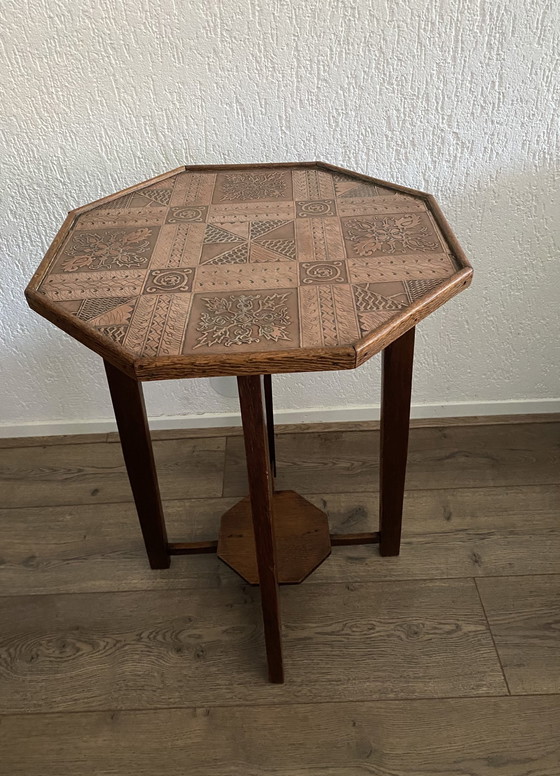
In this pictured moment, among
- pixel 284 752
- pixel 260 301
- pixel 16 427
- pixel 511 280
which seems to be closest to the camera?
pixel 260 301

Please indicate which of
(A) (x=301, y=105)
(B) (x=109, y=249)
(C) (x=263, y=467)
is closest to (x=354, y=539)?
(C) (x=263, y=467)

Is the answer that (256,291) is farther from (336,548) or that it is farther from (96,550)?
(96,550)

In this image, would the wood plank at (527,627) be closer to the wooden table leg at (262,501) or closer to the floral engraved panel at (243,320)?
the wooden table leg at (262,501)

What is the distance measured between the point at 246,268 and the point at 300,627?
84 cm

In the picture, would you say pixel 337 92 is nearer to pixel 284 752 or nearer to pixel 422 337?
pixel 422 337

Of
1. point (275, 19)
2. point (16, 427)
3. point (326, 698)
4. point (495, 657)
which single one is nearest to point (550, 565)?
point (495, 657)

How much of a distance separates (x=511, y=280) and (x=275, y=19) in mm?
886

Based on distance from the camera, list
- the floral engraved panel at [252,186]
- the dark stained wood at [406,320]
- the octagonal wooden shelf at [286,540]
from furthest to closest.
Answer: the octagonal wooden shelf at [286,540] → the floral engraved panel at [252,186] → the dark stained wood at [406,320]

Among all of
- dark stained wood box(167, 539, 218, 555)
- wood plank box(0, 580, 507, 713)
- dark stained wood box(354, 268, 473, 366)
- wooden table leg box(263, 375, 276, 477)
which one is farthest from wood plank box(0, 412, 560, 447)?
dark stained wood box(354, 268, 473, 366)

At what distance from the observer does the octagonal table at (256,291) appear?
3.11 ft

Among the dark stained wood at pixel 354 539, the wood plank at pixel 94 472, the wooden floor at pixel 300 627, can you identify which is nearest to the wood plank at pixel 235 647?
the wooden floor at pixel 300 627

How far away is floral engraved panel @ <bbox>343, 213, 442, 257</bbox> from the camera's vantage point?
116cm

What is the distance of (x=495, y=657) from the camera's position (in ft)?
4.67

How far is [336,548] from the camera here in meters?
1.69
